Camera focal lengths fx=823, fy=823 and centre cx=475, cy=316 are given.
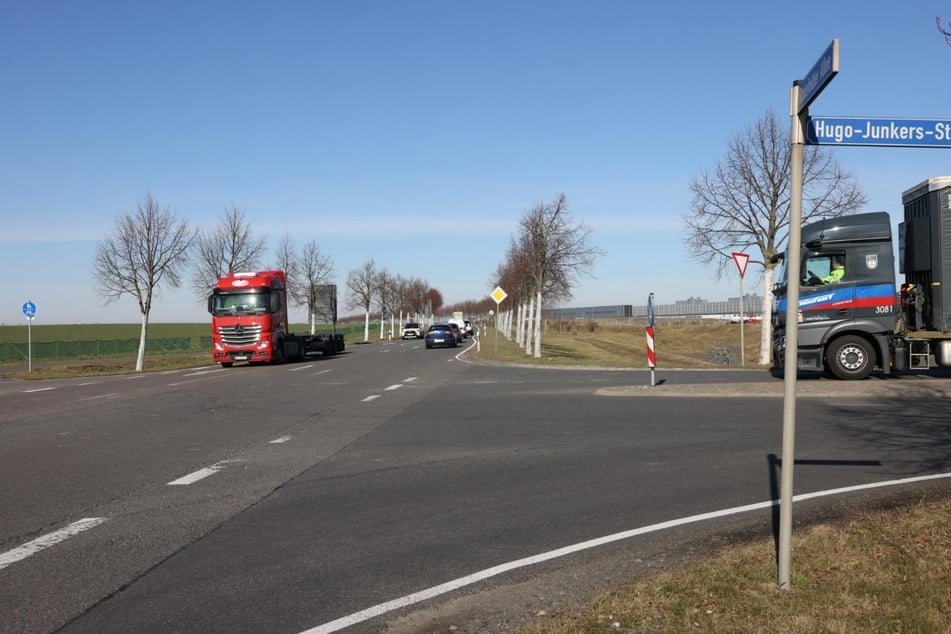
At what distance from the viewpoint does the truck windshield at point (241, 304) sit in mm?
33625

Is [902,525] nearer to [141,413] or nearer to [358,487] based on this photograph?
[358,487]

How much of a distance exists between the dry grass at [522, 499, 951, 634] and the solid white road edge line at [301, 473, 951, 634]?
83 cm

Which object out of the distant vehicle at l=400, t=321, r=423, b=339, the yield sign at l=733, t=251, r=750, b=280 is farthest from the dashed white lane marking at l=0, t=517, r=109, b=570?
the distant vehicle at l=400, t=321, r=423, b=339

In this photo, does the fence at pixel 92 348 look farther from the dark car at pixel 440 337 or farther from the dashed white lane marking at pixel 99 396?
the dashed white lane marking at pixel 99 396

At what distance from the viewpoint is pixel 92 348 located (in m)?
48.8

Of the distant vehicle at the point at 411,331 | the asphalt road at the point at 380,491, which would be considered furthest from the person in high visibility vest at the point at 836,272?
the distant vehicle at the point at 411,331

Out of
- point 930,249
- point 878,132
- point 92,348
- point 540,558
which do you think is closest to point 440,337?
point 92,348

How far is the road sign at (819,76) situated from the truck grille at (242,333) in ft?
100

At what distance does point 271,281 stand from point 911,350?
24172 millimetres

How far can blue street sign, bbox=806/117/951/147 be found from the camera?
5.26m

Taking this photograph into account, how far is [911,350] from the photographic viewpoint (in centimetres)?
1822

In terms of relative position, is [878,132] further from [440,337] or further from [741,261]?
[440,337]

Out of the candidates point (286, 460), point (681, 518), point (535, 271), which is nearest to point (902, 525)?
point (681, 518)

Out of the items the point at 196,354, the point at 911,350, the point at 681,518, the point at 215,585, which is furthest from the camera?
the point at 196,354
